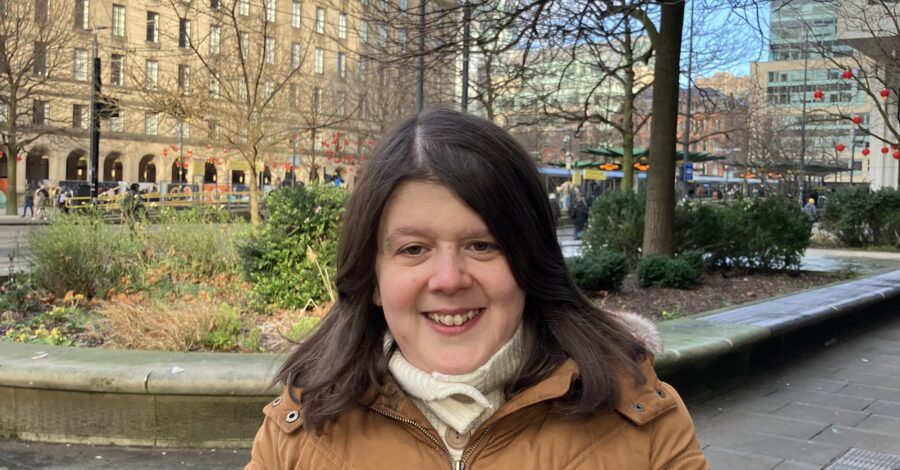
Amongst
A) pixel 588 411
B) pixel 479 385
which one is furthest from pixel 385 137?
pixel 588 411

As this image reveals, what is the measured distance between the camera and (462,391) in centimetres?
156

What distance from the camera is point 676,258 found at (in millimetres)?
10070

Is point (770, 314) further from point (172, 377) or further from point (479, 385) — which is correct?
point (479, 385)

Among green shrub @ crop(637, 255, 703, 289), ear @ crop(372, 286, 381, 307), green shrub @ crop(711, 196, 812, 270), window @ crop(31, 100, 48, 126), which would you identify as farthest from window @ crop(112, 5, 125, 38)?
ear @ crop(372, 286, 381, 307)

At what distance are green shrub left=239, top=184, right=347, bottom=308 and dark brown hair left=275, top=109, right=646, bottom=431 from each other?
19.2 ft

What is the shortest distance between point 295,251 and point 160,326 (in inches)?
77.1

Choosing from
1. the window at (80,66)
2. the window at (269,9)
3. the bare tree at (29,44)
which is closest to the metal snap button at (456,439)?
the window at (269,9)

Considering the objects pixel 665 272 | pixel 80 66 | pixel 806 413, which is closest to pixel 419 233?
pixel 806 413

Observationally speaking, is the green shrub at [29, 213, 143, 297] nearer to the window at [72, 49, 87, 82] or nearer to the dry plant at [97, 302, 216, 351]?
the dry plant at [97, 302, 216, 351]

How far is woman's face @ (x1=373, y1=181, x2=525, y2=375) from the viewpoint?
5.13ft

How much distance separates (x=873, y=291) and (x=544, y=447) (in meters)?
9.02

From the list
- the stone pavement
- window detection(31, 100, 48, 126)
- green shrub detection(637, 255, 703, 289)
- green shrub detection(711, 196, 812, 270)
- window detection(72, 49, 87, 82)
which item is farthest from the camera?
window detection(31, 100, 48, 126)

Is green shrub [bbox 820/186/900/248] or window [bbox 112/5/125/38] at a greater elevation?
window [bbox 112/5/125/38]

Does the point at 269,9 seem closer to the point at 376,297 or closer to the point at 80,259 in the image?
the point at 80,259
